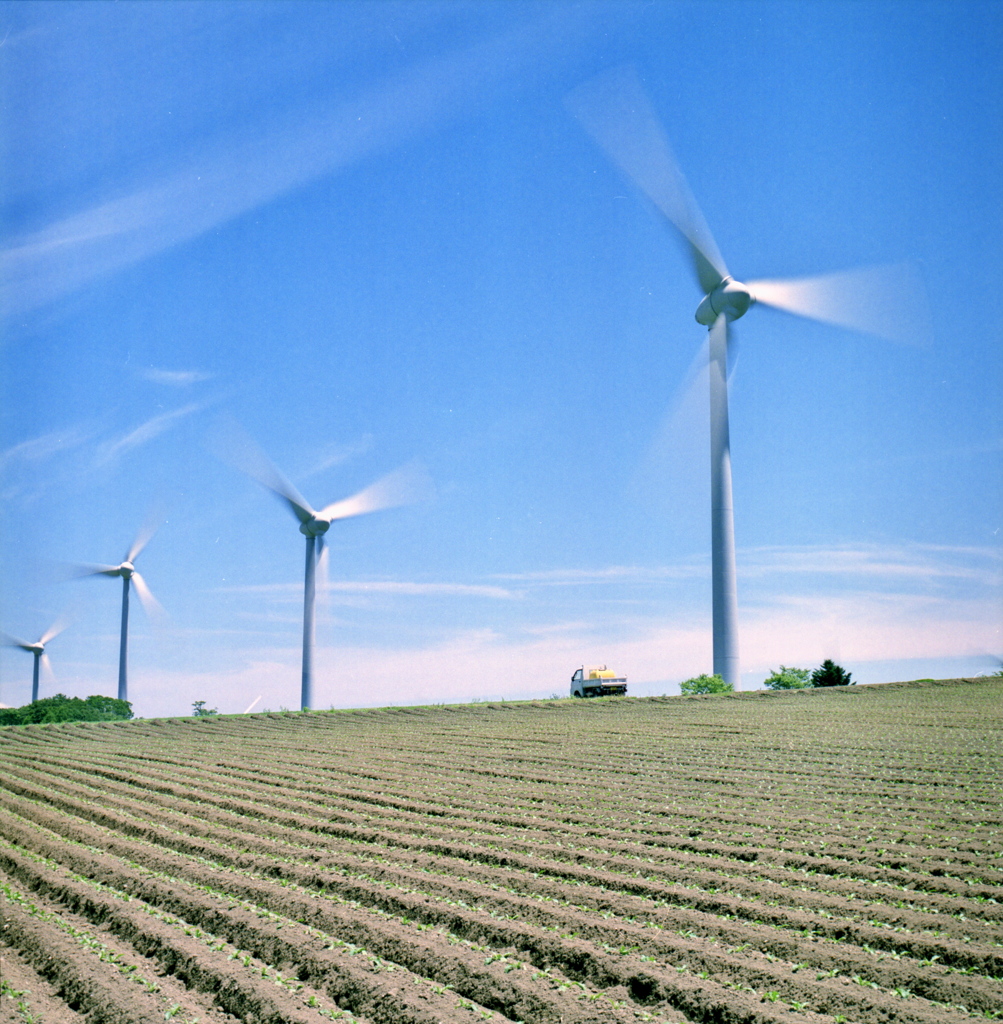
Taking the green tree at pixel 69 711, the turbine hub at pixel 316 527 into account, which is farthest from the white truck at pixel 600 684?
the green tree at pixel 69 711

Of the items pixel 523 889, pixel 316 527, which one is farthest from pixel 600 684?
pixel 523 889

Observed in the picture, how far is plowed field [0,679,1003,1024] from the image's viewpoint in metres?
7.57

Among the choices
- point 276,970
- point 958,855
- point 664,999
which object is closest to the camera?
point 664,999

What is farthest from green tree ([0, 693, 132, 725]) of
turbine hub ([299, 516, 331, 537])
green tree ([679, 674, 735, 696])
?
green tree ([679, 674, 735, 696])

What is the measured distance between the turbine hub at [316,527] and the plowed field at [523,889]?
84.4 feet

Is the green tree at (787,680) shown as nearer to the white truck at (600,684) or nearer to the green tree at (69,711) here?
the white truck at (600,684)

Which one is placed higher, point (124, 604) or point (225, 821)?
point (124, 604)

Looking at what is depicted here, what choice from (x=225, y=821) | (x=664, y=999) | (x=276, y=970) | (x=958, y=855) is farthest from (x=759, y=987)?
(x=225, y=821)

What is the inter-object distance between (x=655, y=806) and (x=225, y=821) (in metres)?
6.99

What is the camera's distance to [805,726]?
25438 mm

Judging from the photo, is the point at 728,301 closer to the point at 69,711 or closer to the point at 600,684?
the point at 600,684

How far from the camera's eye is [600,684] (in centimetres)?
4197

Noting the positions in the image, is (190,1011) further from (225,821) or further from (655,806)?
(655,806)

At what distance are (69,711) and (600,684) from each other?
36332 millimetres
